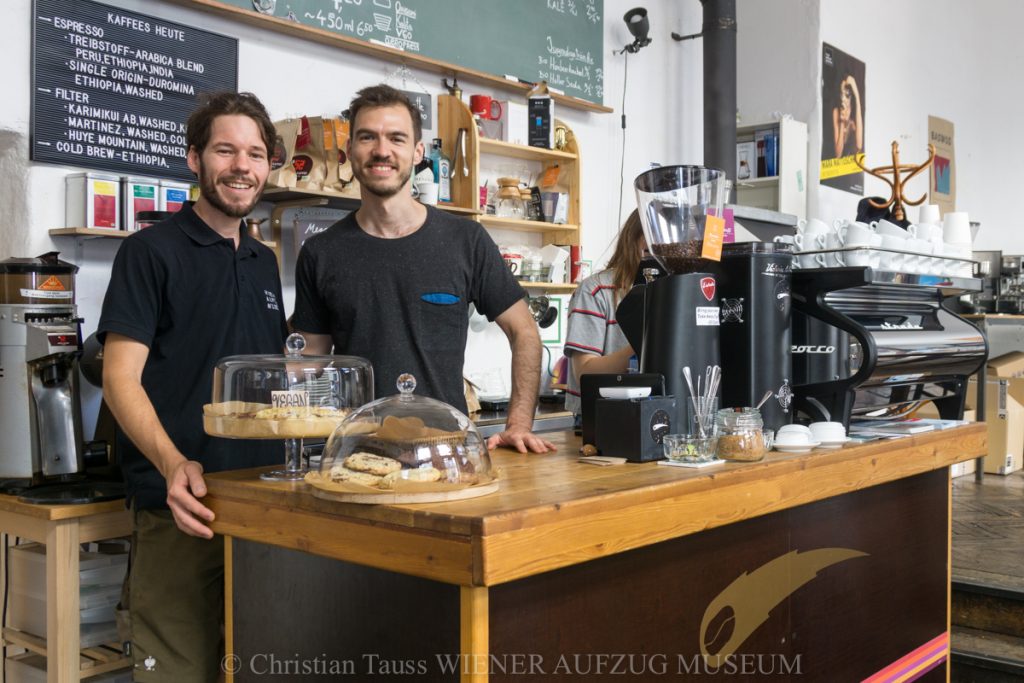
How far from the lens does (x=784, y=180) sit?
21.1ft

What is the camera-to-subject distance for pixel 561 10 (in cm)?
550

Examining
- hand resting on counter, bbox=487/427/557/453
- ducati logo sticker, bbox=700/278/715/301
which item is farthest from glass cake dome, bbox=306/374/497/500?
ducati logo sticker, bbox=700/278/715/301

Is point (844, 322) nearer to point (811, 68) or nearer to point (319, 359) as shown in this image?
point (319, 359)

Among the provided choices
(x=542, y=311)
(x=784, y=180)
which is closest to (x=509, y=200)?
(x=542, y=311)

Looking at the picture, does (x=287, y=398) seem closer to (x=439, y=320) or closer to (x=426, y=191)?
(x=439, y=320)

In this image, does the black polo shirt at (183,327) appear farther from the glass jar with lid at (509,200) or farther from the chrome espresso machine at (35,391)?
the glass jar with lid at (509,200)

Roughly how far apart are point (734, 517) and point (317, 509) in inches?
29.1

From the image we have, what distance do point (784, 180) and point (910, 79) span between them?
2554 mm

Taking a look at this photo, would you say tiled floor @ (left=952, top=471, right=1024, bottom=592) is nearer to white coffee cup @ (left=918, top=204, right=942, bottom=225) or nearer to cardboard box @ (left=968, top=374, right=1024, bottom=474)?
cardboard box @ (left=968, top=374, right=1024, bottom=474)

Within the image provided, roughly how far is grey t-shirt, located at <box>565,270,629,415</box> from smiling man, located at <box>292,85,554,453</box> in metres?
0.63

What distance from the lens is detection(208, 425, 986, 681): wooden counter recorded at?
4.32 ft

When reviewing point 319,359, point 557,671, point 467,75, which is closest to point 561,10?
point 467,75

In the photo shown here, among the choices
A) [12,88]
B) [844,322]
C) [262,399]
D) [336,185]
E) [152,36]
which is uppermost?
[152,36]

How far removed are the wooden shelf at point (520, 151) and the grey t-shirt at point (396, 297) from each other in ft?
8.05
